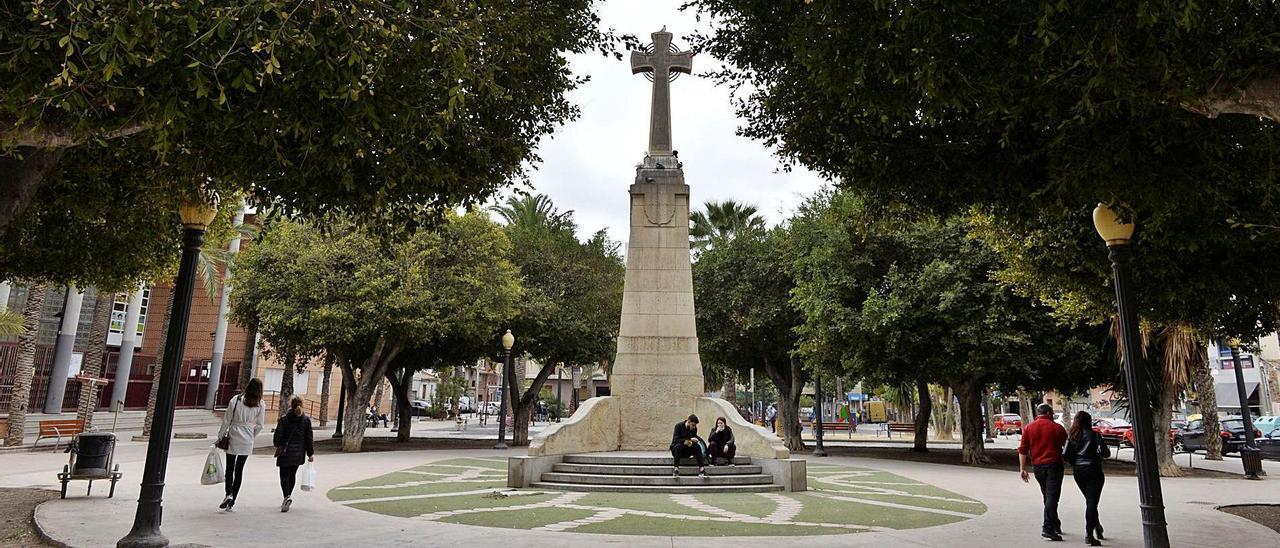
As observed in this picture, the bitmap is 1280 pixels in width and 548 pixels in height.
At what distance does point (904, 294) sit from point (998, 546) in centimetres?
1357

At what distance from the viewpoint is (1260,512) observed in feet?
37.2

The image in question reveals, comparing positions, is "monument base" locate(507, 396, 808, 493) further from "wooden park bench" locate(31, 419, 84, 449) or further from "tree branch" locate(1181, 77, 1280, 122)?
"wooden park bench" locate(31, 419, 84, 449)

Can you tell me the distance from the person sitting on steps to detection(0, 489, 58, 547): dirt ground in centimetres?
899

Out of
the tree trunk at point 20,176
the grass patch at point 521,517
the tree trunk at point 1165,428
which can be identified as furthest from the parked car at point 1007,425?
the tree trunk at point 20,176

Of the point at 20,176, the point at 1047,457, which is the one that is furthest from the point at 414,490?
the point at 1047,457

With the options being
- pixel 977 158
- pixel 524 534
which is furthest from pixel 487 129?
pixel 977 158

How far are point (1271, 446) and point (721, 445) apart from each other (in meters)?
21.9

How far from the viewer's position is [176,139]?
6.49m

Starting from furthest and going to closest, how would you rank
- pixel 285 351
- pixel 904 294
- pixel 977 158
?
1. pixel 285 351
2. pixel 904 294
3. pixel 977 158

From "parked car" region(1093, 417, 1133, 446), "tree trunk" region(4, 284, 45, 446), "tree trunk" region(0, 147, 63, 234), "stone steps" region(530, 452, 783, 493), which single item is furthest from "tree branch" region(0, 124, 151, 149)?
"parked car" region(1093, 417, 1133, 446)

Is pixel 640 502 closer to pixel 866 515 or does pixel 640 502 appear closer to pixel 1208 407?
pixel 866 515

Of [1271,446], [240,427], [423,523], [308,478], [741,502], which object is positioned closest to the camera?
[423,523]

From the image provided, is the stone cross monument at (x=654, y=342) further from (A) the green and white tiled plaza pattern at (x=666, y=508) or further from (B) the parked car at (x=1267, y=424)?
(B) the parked car at (x=1267, y=424)

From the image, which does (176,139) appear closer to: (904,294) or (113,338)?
(904,294)
